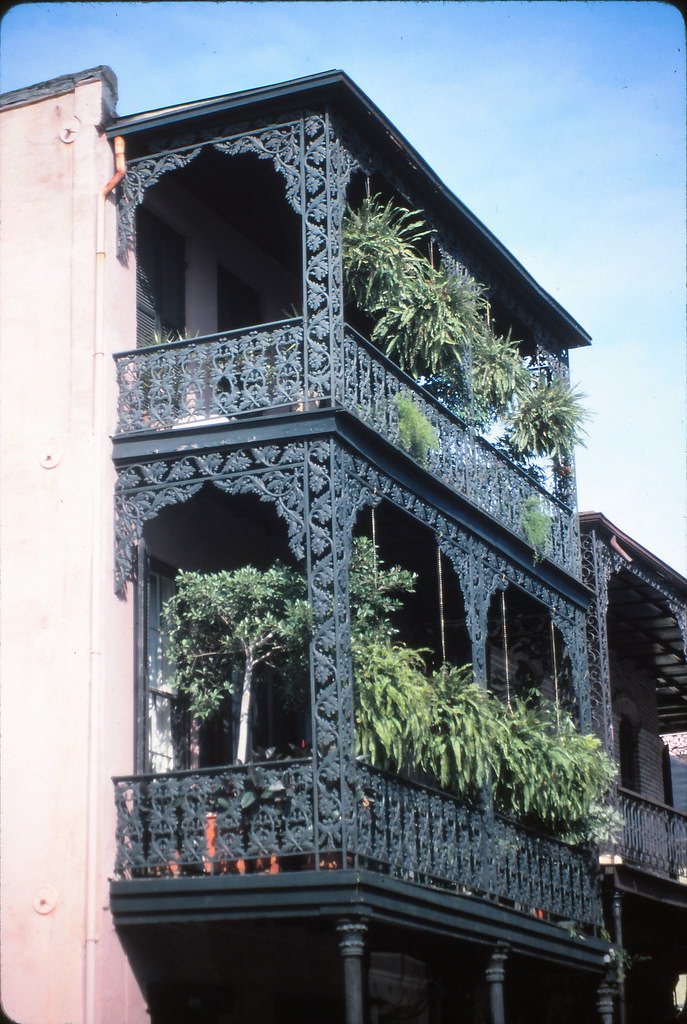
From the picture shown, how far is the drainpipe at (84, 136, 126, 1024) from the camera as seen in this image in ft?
39.2

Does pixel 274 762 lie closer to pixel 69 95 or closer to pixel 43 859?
pixel 43 859

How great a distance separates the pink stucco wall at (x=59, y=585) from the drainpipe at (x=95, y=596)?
0.6 inches

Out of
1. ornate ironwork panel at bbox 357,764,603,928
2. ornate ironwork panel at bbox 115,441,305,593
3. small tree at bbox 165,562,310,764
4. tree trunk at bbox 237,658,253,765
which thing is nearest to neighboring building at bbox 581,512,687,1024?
ornate ironwork panel at bbox 357,764,603,928

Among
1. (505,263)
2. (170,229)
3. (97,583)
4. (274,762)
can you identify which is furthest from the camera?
(505,263)

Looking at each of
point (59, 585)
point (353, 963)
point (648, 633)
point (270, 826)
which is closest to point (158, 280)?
point (59, 585)

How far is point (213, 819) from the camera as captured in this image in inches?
493

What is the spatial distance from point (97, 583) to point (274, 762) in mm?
2147

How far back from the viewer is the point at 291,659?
43.2 ft

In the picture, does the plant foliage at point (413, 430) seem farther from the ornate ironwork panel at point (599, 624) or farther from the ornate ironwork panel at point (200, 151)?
the ornate ironwork panel at point (599, 624)

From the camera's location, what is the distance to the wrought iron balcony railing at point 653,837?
745 inches

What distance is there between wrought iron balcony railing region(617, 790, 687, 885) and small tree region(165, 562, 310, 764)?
22.0 feet

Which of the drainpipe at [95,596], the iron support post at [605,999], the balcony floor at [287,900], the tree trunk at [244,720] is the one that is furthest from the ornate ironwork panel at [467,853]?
the drainpipe at [95,596]

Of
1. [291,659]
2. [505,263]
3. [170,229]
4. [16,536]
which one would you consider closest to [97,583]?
[16,536]

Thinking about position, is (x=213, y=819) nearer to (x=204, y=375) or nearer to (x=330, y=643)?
(x=330, y=643)
